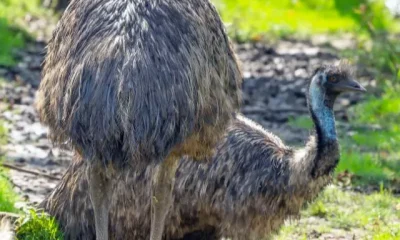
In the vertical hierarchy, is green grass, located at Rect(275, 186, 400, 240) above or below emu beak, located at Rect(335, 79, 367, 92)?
below

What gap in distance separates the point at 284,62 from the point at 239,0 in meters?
4.21

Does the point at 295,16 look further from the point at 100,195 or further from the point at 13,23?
the point at 100,195

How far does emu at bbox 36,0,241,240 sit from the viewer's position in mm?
6125

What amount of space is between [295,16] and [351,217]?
9.60m

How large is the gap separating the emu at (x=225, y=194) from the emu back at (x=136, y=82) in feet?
3.07

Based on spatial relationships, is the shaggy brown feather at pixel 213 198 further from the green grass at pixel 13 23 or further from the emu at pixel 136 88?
the green grass at pixel 13 23

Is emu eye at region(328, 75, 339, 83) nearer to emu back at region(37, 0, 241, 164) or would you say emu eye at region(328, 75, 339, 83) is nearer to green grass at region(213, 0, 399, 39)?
emu back at region(37, 0, 241, 164)

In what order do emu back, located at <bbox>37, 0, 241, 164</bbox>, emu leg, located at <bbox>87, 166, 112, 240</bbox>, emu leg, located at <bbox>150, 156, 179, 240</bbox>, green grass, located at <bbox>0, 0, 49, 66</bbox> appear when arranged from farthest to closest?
green grass, located at <bbox>0, 0, 49, 66</bbox>
emu leg, located at <bbox>150, 156, 179, 240</bbox>
emu leg, located at <bbox>87, 166, 112, 240</bbox>
emu back, located at <bbox>37, 0, 241, 164</bbox>

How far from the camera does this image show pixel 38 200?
903cm

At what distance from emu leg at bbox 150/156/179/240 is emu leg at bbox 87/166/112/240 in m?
0.35

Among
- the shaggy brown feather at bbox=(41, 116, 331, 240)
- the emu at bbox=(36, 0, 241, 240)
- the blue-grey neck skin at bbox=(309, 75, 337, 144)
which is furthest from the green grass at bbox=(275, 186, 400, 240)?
the emu at bbox=(36, 0, 241, 240)

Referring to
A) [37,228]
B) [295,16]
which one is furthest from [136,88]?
[295,16]

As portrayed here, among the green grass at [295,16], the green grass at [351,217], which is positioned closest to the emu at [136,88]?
the green grass at [351,217]

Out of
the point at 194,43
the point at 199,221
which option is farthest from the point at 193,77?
the point at 199,221
